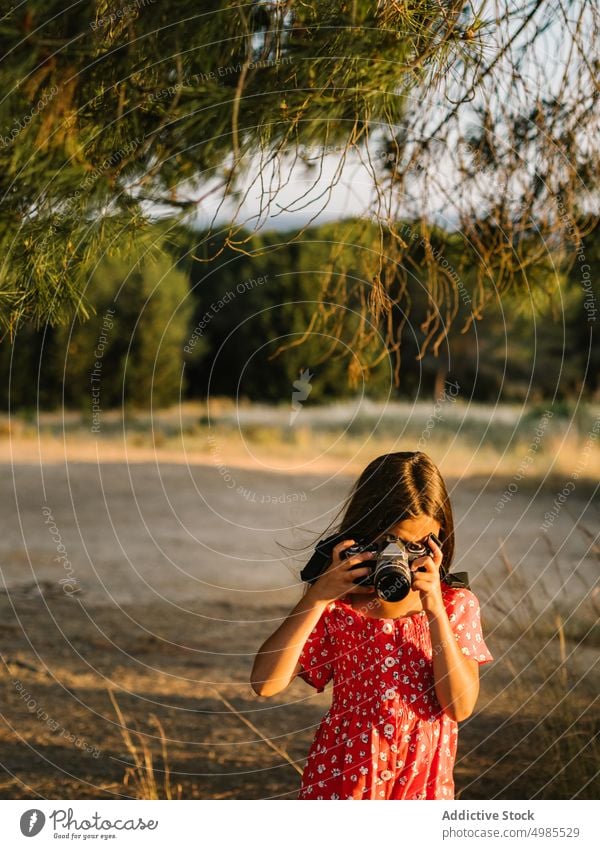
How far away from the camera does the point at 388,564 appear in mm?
1783

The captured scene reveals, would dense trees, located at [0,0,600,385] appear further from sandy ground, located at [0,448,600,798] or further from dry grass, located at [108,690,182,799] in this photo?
dry grass, located at [108,690,182,799]

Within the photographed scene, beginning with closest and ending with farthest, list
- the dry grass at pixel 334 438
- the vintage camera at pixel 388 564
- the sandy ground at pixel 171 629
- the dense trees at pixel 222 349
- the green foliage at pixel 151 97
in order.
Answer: the green foliage at pixel 151 97, the vintage camera at pixel 388 564, the sandy ground at pixel 171 629, the dry grass at pixel 334 438, the dense trees at pixel 222 349

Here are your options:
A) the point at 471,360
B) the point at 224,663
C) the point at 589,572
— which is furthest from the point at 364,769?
the point at 471,360

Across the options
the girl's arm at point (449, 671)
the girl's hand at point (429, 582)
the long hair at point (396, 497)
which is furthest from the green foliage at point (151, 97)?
the girl's arm at point (449, 671)

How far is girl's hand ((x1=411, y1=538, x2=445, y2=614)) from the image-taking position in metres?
1.82

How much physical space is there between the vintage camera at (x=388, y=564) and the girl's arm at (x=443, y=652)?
0.13ft

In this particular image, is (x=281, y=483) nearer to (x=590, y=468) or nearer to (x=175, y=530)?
(x=175, y=530)

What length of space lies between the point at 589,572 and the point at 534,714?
5043 mm

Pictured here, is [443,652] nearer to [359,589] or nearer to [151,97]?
[359,589]

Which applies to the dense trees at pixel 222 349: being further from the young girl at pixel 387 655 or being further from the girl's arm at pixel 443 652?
the girl's arm at pixel 443 652

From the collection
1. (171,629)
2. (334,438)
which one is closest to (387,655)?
(171,629)

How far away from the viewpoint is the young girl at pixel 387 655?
1850mm

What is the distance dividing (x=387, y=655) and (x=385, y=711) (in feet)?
0.38

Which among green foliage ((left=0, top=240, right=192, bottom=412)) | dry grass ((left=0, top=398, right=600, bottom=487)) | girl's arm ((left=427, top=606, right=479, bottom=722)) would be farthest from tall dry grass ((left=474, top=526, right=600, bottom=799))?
green foliage ((left=0, top=240, right=192, bottom=412))
